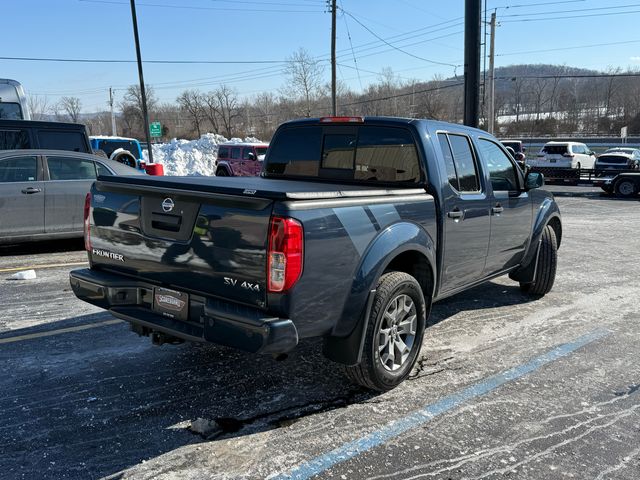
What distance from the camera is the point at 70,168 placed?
8.76 meters

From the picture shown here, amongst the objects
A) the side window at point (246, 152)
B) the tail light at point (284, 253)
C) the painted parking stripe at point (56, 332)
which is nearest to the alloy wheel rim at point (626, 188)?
the side window at point (246, 152)

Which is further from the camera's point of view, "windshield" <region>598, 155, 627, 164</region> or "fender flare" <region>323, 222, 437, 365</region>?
"windshield" <region>598, 155, 627, 164</region>

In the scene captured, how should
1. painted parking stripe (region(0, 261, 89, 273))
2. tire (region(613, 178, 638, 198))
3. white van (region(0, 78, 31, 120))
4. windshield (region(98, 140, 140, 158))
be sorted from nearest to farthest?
painted parking stripe (region(0, 261, 89, 273)) → white van (region(0, 78, 31, 120)) → tire (region(613, 178, 638, 198)) → windshield (region(98, 140, 140, 158))

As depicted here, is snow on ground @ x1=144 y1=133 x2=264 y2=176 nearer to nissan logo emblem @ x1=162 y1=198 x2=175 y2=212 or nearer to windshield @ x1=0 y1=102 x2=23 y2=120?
windshield @ x1=0 y1=102 x2=23 y2=120

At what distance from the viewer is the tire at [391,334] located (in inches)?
142

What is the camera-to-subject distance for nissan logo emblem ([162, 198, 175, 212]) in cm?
342

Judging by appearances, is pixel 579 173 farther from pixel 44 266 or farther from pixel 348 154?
pixel 44 266

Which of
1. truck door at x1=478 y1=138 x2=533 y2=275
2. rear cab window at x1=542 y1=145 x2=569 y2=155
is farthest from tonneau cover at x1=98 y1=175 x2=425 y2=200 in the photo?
rear cab window at x1=542 y1=145 x2=569 y2=155

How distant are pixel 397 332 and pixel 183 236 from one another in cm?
164

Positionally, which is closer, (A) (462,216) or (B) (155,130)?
(A) (462,216)

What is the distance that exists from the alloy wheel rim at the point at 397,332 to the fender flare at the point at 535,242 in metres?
2.57

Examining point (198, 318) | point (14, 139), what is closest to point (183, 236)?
point (198, 318)

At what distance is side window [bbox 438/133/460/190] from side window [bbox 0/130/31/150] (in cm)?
837

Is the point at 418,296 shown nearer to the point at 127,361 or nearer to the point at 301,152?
the point at 301,152
